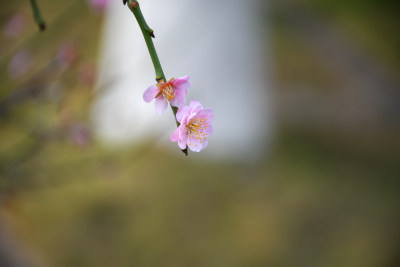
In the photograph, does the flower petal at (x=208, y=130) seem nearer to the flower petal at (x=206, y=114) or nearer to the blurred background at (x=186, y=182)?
the flower petal at (x=206, y=114)

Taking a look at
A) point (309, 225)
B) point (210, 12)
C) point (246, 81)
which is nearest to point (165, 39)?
point (210, 12)

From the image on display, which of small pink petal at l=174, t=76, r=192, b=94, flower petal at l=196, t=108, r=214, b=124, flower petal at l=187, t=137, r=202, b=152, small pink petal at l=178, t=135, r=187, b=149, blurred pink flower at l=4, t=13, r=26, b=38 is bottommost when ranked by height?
small pink petal at l=178, t=135, r=187, b=149

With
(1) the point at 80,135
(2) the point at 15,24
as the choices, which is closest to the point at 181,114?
(1) the point at 80,135

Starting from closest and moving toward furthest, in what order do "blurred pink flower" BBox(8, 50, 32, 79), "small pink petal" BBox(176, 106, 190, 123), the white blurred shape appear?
"small pink petal" BBox(176, 106, 190, 123), "blurred pink flower" BBox(8, 50, 32, 79), the white blurred shape

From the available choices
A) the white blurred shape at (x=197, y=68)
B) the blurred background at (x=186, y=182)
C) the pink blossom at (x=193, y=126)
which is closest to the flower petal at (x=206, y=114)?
the pink blossom at (x=193, y=126)

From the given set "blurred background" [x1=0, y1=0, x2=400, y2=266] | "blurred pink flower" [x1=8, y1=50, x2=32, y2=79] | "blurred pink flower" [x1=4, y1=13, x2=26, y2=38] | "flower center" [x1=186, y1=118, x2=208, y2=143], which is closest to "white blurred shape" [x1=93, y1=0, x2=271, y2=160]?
"blurred background" [x1=0, y1=0, x2=400, y2=266]

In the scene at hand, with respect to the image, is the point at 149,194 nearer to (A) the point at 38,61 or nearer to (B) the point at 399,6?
(A) the point at 38,61

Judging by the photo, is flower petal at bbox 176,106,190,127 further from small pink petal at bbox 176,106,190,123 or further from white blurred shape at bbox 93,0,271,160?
white blurred shape at bbox 93,0,271,160
